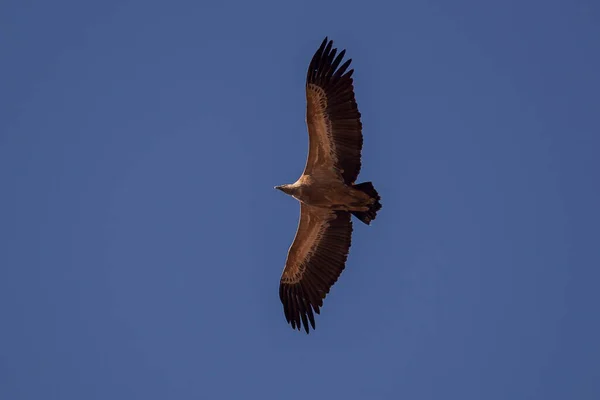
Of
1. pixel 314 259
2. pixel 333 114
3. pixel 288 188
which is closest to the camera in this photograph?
pixel 333 114

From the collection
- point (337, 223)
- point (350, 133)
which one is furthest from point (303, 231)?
point (350, 133)

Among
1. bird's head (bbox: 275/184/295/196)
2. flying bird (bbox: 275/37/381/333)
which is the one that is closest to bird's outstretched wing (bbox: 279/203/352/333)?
flying bird (bbox: 275/37/381/333)

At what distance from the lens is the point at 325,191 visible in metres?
21.4

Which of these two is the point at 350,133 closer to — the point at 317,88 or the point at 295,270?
the point at 317,88

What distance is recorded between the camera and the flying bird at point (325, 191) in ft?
68.0

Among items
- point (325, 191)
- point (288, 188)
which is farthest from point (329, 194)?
point (288, 188)

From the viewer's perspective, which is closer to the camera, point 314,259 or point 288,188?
point 288,188

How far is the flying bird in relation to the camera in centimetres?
2073

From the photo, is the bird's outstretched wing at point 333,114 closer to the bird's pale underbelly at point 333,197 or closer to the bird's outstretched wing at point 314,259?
the bird's pale underbelly at point 333,197

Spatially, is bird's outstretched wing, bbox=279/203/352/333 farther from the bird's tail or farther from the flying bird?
the bird's tail

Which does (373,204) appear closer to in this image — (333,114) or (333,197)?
(333,197)

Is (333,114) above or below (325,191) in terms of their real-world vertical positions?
above

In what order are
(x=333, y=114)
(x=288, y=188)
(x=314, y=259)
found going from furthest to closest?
(x=314, y=259) < (x=288, y=188) < (x=333, y=114)

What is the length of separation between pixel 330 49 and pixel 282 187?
11.5 ft
